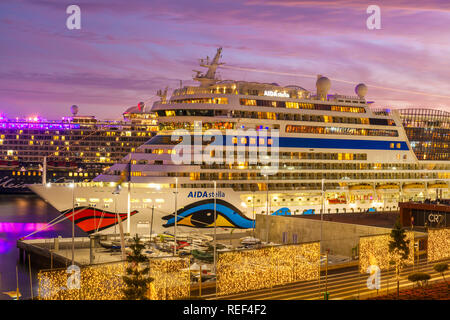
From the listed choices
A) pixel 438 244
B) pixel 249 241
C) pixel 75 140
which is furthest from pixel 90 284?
pixel 75 140

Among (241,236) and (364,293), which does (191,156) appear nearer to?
(241,236)

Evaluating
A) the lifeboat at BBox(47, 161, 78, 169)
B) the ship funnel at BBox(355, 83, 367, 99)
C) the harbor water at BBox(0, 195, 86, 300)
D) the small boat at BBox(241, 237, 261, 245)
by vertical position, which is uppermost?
the ship funnel at BBox(355, 83, 367, 99)

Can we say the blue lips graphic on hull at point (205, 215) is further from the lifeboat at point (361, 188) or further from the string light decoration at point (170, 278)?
the string light decoration at point (170, 278)

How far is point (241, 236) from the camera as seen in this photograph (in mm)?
45500

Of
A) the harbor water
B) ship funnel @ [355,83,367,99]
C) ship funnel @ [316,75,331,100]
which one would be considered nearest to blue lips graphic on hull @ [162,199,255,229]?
the harbor water

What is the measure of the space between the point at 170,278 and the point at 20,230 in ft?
141

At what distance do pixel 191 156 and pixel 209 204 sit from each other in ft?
13.4

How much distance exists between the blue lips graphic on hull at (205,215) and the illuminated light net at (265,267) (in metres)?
18.3

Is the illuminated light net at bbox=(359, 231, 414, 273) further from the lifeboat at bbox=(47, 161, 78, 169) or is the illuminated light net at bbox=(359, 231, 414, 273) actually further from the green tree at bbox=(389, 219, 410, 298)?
the lifeboat at bbox=(47, 161, 78, 169)

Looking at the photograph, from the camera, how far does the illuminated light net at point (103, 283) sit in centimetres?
1952

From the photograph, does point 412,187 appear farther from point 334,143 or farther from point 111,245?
point 111,245

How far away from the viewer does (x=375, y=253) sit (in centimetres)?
2731

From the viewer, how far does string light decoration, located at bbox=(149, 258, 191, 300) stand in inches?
813
